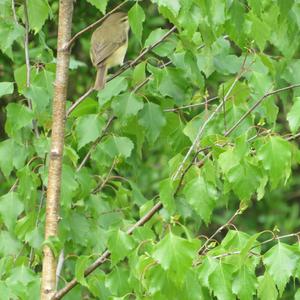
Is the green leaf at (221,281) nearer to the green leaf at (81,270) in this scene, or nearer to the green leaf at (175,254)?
the green leaf at (175,254)

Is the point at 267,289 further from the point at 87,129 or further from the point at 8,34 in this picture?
the point at 8,34

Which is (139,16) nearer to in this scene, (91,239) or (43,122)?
(43,122)

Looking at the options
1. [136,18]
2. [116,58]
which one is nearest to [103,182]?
[136,18]

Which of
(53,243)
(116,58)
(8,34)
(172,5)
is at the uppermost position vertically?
(172,5)

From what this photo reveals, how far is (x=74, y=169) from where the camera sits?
10.6 feet

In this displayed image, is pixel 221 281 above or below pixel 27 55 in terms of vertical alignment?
below

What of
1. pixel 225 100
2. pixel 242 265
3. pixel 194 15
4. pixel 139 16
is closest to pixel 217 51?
pixel 225 100

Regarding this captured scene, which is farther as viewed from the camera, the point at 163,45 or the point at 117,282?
the point at 163,45

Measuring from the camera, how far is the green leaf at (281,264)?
2357 millimetres

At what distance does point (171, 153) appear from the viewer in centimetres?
334

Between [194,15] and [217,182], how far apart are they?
566 mm

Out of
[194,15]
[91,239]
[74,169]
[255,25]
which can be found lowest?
[91,239]

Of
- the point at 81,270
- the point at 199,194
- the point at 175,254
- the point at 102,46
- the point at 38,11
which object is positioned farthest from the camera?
the point at 102,46

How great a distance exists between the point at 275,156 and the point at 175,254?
34cm
